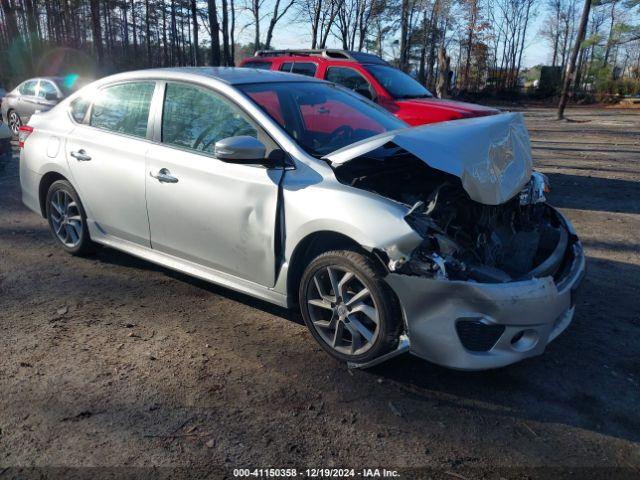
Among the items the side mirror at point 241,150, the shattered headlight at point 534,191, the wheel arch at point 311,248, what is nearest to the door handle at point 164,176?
the side mirror at point 241,150

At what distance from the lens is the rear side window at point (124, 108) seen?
431cm

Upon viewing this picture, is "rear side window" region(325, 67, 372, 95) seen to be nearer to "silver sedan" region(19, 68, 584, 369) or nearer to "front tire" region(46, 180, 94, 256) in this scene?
"silver sedan" region(19, 68, 584, 369)

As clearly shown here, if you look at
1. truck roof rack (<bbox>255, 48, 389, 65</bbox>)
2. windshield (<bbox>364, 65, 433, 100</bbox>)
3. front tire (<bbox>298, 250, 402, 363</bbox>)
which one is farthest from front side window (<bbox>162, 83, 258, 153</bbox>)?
truck roof rack (<bbox>255, 48, 389, 65</bbox>)

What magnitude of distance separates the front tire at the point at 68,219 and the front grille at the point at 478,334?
141 inches

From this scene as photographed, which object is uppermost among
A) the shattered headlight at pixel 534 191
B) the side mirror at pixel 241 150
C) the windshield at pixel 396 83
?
the windshield at pixel 396 83

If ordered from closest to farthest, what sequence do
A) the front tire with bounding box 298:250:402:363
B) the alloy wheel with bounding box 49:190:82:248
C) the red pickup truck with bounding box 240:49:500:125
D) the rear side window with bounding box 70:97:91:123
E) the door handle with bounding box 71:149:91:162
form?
the front tire with bounding box 298:250:402:363
the door handle with bounding box 71:149:91:162
the rear side window with bounding box 70:97:91:123
the alloy wheel with bounding box 49:190:82:248
the red pickup truck with bounding box 240:49:500:125

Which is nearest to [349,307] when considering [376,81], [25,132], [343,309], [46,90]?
[343,309]

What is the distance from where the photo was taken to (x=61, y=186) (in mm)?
4953

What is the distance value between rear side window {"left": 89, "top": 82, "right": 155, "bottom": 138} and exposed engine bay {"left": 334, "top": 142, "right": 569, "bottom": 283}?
1958 millimetres

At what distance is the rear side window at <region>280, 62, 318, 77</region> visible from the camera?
9.01m

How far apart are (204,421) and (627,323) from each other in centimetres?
312

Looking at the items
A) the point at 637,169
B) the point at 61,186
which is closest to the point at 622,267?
the point at 61,186

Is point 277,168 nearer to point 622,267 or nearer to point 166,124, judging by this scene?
point 166,124

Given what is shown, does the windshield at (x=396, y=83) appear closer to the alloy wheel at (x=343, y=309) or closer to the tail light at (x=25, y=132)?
the tail light at (x=25, y=132)
